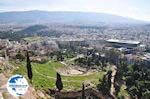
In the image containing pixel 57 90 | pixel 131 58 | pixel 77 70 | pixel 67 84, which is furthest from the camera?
pixel 131 58

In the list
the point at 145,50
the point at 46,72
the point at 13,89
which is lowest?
the point at 145,50

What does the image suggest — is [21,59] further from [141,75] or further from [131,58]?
[131,58]

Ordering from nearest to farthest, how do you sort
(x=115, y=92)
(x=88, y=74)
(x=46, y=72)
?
(x=115, y=92) → (x=46, y=72) → (x=88, y=74)

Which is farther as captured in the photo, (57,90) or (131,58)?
(131,58)

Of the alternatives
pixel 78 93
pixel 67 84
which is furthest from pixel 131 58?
pixel 78 93


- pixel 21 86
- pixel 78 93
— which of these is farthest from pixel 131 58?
pixel 21 86

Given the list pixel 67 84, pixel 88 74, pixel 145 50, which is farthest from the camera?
pixel 145 50

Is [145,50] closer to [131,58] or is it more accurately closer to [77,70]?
[131,58]

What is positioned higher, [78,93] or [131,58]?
[78,93]

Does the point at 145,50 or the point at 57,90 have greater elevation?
the point at 57,90
